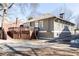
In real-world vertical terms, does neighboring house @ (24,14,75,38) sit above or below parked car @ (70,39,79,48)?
above

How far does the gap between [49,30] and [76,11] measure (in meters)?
0.42

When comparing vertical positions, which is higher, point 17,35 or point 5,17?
point 5,17

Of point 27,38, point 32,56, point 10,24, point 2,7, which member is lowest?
point 32,56

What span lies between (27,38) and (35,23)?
0.72 ft

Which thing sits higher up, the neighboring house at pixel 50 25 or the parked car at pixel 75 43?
the neighboring house at pixel 50 25

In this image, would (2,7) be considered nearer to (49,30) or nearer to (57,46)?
(49,30)

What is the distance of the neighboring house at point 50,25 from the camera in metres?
2.95

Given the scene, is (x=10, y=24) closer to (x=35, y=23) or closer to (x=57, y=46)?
(x=35, y=23)

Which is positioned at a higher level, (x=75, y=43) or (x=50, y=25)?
(x=50, y=25)

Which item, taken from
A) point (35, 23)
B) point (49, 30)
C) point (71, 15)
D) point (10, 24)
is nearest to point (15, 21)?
point (10, 24)

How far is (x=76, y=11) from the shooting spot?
2980 mm

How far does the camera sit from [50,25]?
2.97m

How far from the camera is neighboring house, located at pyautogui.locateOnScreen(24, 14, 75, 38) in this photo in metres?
2.95

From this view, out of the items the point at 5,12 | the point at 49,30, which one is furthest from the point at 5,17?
the point at 49,30
